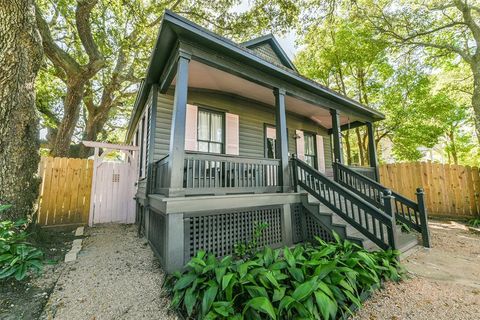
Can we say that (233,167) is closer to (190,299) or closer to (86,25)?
(190,299)

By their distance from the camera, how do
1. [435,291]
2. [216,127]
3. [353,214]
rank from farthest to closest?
[216,127], [353,214], [435,291]

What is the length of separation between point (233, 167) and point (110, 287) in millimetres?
3187

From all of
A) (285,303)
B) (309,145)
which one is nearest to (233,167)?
(285,303)

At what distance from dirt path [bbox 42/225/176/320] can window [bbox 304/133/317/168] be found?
6818 millimetres

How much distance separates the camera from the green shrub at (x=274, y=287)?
1.99m

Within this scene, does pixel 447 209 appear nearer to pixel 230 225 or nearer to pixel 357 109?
pixel 357 109

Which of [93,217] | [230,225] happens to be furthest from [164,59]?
[93,217]

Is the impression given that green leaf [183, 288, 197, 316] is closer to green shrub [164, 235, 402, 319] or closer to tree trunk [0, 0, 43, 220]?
green shrub [164, 235, 402, 319]

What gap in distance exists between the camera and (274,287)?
2.28 metres

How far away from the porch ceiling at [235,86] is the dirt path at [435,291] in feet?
14.6

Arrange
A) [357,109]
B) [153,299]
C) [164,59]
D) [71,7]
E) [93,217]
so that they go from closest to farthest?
[153,299] < [164,59] < [93,217] < [357,109] < [71,7]

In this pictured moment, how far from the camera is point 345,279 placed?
251cm

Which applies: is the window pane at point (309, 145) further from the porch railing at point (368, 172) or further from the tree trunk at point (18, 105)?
the tree trunk at point (18, 105)

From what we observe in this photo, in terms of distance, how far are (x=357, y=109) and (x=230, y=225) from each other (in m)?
6.27
